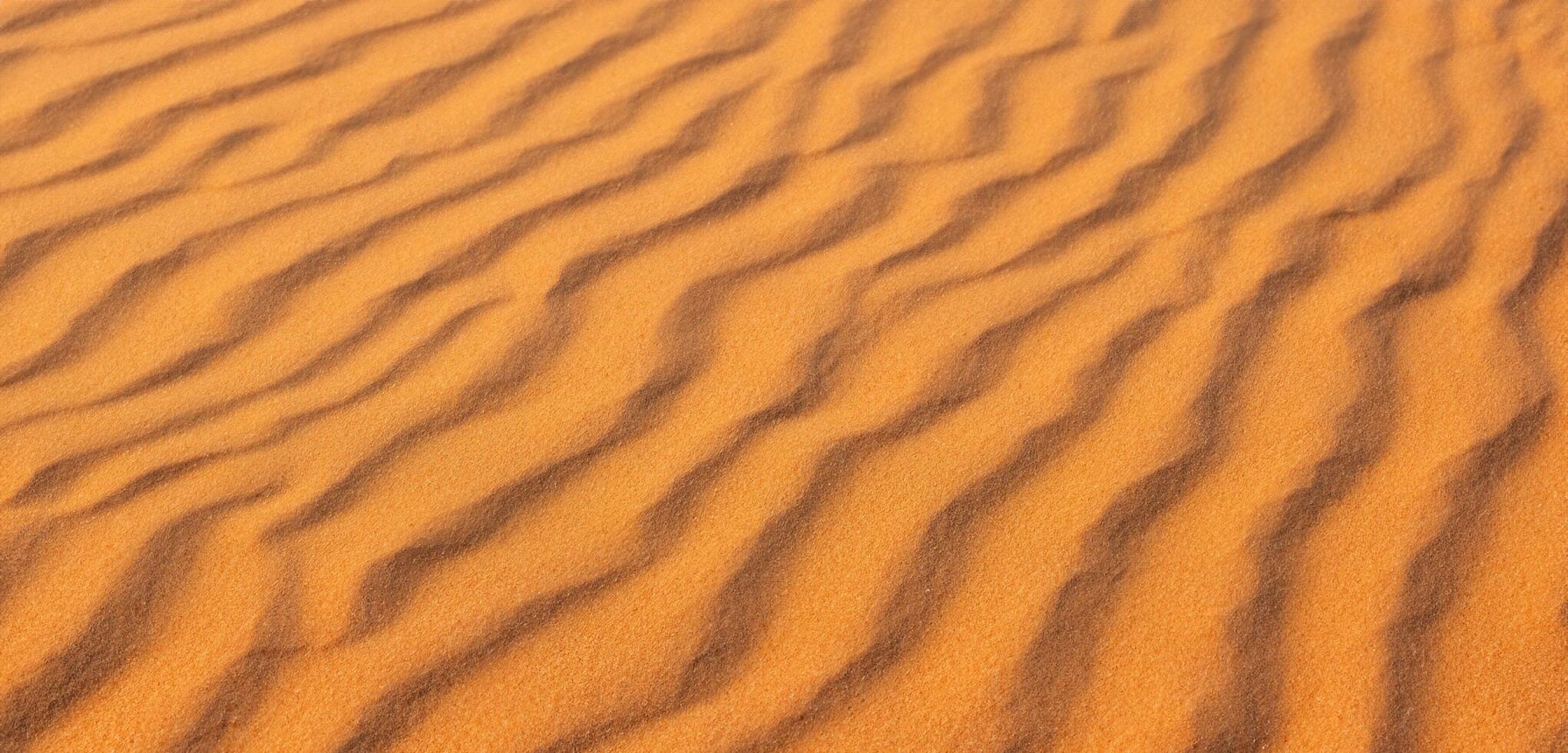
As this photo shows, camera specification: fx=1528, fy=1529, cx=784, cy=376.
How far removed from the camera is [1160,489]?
7.17ft

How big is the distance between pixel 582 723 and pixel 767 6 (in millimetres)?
1894

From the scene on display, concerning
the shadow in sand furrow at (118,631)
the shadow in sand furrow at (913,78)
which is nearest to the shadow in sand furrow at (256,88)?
the shadow in sand furrow at (913,78)

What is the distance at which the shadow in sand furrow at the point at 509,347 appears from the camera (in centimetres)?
214

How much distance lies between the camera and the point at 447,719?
1.89 meters

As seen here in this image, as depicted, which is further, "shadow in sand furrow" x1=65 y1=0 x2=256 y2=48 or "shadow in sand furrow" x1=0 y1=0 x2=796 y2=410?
"shadow in sand furrow" x1=65 y1=0 x2=256 y2=48

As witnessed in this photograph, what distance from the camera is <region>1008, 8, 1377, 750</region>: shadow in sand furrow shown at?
1.94 meters

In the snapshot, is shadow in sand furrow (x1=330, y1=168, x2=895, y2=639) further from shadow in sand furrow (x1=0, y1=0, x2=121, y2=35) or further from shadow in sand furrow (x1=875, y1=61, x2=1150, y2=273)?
shadow in sand furrow (x1=0, y1=0, x2=121, y2=35)

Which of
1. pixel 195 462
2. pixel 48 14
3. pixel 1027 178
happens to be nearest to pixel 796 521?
pixel 195 462

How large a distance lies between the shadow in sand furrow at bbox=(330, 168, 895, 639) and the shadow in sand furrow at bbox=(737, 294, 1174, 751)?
0.47 meters

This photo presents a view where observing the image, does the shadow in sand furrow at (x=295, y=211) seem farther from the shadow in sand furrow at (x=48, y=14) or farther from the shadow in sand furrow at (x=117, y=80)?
the shadow in sand furrow at (x=48, y=14)

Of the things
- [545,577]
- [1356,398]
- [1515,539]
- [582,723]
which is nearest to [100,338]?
[545,577]

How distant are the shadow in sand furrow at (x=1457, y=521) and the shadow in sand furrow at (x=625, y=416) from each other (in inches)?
39.9

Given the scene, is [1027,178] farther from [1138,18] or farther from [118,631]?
[118,631]

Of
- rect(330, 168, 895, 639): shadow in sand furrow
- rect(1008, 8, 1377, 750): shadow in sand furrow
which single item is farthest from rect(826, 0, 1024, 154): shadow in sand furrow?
rect(1008, 8, 1377, 750): shadow in sand furrow
